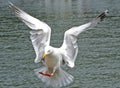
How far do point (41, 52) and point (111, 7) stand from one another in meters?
41.3

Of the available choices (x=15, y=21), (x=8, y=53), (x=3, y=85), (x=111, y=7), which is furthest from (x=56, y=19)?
(x=3, y=85)

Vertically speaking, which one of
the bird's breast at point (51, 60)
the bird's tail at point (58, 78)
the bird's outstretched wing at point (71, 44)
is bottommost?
the bird's tail at point (58, 78)

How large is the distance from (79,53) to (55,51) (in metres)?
16.3

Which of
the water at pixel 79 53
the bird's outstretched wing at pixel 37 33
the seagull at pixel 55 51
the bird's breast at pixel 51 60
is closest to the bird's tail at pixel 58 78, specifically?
the seagull at pixel 55 51

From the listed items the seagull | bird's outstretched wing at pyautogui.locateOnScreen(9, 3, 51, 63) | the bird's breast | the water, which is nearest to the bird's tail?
the seagull

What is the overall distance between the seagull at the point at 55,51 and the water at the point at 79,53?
7198mm

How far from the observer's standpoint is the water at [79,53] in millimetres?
21344

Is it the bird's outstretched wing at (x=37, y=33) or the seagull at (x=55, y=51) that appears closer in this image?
the seagull at (x=55, y=51)

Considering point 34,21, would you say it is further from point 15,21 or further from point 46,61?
point 15,21

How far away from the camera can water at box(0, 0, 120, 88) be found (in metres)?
21.3

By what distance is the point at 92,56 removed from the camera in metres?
27.5

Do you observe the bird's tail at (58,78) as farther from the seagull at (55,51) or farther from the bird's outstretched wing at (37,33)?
the bird's outstretched wing at (37,33)

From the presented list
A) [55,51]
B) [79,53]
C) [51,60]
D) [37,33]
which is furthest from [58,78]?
[79,53]

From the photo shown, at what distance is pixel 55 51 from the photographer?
12578mm
